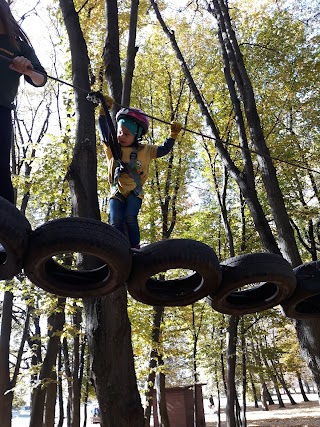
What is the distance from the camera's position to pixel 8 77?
2639 millimetres

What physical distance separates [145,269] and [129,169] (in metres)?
1.10

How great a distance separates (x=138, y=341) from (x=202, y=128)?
23.9 feet

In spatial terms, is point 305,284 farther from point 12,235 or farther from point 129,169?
point 12,235

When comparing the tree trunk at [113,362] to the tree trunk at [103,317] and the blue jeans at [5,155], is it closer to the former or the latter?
the tree trunk at [103,317]

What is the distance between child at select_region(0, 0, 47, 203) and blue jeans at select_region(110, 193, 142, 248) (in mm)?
802

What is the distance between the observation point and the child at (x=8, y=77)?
8.42ft

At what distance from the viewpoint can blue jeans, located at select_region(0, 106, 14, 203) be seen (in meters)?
2.59

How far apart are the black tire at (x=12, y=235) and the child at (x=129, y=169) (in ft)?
3.44

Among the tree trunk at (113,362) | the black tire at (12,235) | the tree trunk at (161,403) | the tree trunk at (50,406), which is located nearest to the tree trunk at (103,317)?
the tree trunk at (113,362)

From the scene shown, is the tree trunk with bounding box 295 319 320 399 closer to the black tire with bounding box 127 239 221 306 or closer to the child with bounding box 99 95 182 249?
the black tire with bounding box 127 239 221 306

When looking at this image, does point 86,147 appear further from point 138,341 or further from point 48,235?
point 138,341

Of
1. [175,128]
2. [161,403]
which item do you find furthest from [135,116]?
[161,403]

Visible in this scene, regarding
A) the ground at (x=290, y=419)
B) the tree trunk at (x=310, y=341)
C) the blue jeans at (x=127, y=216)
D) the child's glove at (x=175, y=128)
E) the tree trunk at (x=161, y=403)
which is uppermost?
Answer: the child's glove at (x=175, y=128)

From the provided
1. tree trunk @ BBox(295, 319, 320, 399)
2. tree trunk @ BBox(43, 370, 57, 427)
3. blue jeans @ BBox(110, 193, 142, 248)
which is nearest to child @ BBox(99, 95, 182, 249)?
blue jeans @ BBox(110, 193, 142, 248)
